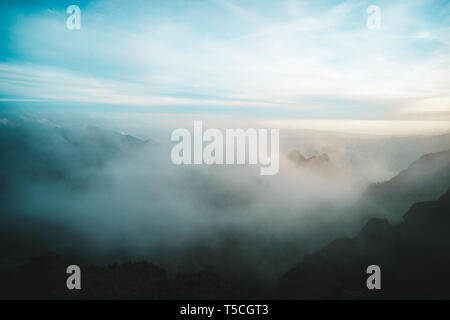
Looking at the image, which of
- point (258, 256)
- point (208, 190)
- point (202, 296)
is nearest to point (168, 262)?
point (258, 256)

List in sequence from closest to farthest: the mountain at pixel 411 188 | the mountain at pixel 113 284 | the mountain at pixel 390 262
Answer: the mountain at pixel 390 262 < the mountain at pixel 113 284 < the mountain at pixel 411 188

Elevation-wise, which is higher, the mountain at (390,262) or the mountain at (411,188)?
the mountain at (411,188)

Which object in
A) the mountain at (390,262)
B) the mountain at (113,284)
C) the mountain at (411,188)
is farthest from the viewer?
the mountain at (411,188)

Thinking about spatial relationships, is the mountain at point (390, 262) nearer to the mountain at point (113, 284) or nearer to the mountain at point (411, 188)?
the mountain at point (113, 284)

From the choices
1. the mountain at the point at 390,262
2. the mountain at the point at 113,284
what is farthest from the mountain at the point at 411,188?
the mountain at the point at 113,284

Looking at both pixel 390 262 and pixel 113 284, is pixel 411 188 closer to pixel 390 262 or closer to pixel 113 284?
pixel 390 262
